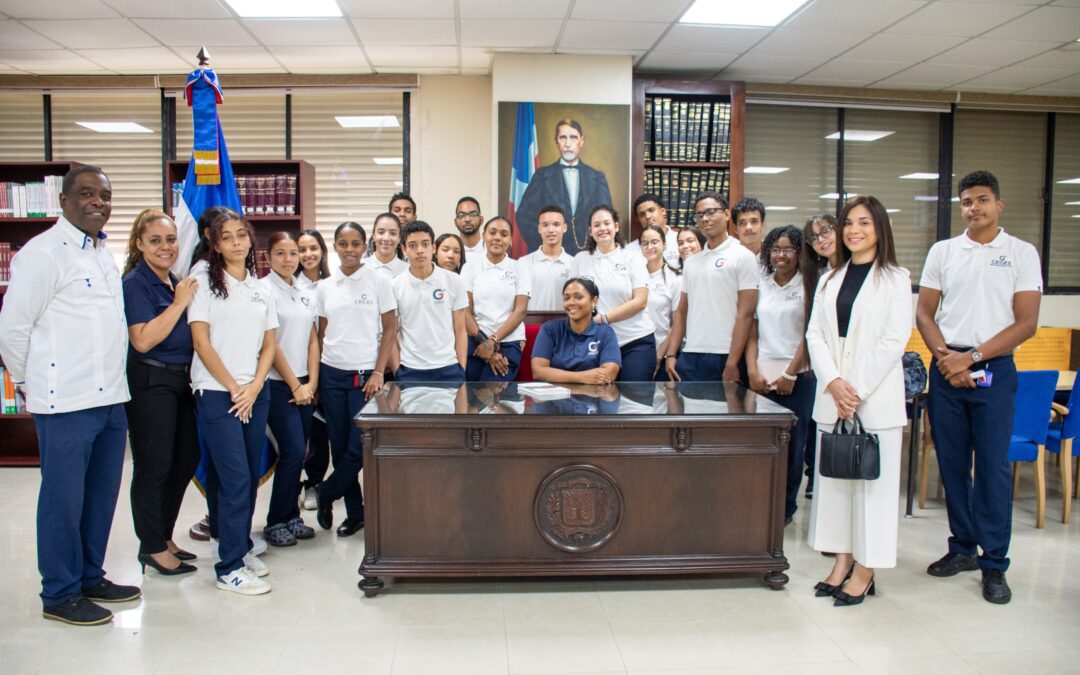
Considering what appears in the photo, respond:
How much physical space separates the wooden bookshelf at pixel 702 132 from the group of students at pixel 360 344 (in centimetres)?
175

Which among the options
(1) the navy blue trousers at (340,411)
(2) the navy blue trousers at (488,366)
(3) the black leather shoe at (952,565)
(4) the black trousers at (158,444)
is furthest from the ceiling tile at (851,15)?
(4) the black trousers at (158,444)

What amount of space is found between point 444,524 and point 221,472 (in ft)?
3.13

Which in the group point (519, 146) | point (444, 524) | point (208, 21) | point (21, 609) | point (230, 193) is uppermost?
point (208, 21)

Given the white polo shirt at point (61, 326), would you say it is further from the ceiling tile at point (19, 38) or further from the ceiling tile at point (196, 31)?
the ceiling tile at point (19, 38)

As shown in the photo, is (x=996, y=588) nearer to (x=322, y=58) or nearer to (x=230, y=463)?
(x=230, y=463)

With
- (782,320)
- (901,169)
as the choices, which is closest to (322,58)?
(782,320)

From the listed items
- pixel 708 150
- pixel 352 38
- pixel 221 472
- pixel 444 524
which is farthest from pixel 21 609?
pixel 708 150

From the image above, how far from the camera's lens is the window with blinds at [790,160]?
7000 mm

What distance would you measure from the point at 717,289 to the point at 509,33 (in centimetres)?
265

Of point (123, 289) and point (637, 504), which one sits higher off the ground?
point (123, 289)

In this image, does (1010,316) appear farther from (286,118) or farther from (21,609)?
(286,118)

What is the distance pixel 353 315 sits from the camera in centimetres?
374

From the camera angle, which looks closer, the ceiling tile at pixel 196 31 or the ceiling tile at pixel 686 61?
the ceiling tile at pixel 196 31

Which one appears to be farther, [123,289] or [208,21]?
[208,21]
